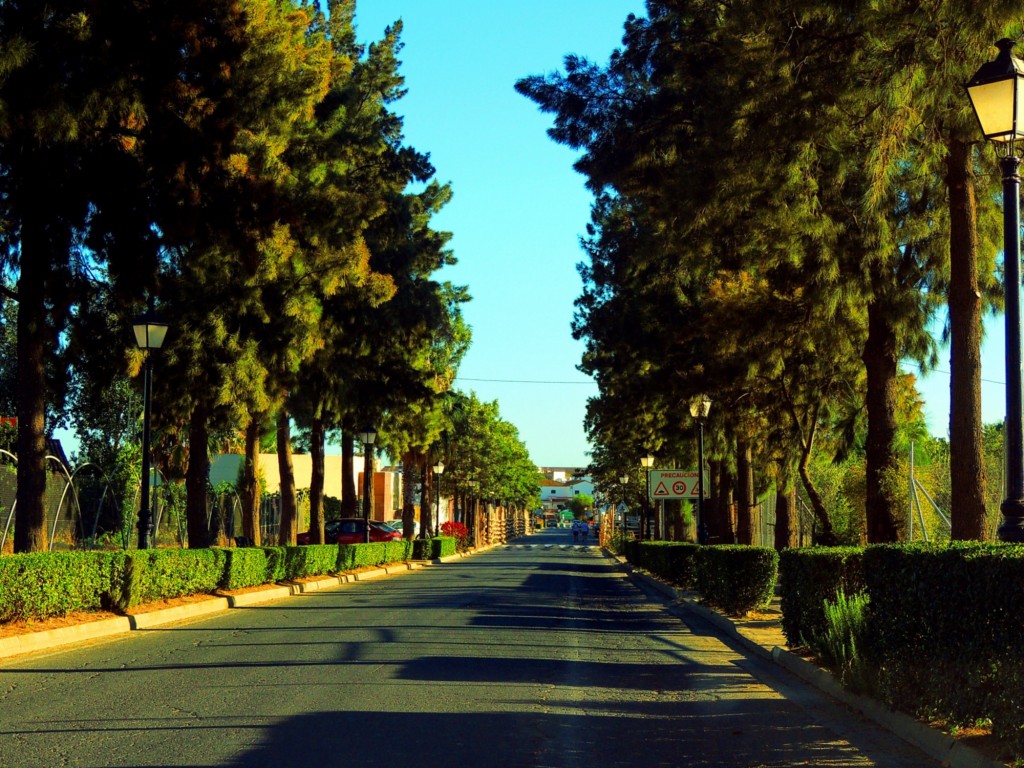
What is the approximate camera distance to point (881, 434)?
661 inches

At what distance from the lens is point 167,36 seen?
62.3 ft

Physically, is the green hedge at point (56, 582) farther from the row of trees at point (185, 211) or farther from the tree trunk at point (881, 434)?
the tree trunk at point (881, 434)

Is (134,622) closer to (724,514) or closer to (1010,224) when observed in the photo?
(1010,224)

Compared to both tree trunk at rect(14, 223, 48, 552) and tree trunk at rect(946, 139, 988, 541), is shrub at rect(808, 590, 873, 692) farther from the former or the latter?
tree trunk at rect(14, 223, 48, 552)

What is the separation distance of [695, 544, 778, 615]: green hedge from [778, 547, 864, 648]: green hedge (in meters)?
4.76

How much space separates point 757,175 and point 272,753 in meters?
8.76

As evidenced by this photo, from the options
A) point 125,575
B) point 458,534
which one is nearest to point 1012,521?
point 125,575

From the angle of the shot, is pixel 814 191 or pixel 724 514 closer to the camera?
pixel 814 191

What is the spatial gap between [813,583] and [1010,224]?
196 inches

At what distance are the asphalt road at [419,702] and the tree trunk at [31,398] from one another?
9.97ft

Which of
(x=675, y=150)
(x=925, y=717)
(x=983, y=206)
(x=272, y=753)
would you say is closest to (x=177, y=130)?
(x=675, y=150)

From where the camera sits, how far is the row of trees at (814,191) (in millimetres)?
11734

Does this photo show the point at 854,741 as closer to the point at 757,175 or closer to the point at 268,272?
the point at 757,175

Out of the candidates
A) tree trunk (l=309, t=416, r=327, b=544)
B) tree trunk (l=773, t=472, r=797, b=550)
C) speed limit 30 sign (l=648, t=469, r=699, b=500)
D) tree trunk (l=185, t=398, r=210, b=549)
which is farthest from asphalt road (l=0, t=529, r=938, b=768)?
tree trunk (l=309, t=416, r=327, b=544)
